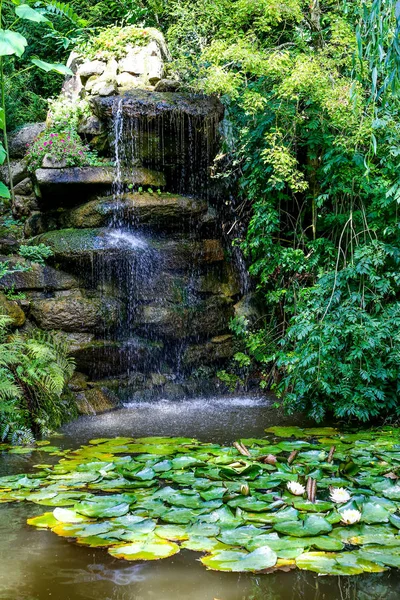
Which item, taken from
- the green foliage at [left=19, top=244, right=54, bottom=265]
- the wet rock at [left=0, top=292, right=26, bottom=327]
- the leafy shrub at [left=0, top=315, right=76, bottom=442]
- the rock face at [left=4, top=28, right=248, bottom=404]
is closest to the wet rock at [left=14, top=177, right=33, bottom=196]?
the rock face at [left=4, top=28, right=248, bottom=404]

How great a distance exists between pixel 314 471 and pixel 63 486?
1.39 meters

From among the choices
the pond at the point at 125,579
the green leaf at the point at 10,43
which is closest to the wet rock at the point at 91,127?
the green leaf at the point at 10,43

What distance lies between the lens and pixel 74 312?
631cm

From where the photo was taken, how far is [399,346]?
489cm

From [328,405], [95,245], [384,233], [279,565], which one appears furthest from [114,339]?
[279,565]

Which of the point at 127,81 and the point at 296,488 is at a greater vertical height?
the point at 127,81

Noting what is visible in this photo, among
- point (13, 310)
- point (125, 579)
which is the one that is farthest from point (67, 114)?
point (125, 579)

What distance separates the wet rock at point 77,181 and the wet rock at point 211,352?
6.48 ft

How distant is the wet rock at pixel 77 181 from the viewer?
6.96 m

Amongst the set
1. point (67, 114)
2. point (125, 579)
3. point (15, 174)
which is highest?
point (67, 114)

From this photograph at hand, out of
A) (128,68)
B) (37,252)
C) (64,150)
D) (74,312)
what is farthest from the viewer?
(128,68)

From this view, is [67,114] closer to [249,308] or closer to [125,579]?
[249,308]

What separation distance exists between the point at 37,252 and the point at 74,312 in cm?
85

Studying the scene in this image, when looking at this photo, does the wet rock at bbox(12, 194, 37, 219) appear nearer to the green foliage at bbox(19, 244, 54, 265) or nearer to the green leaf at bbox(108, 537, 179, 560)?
the green foliage at bbox(19, 244, 54, 265)
